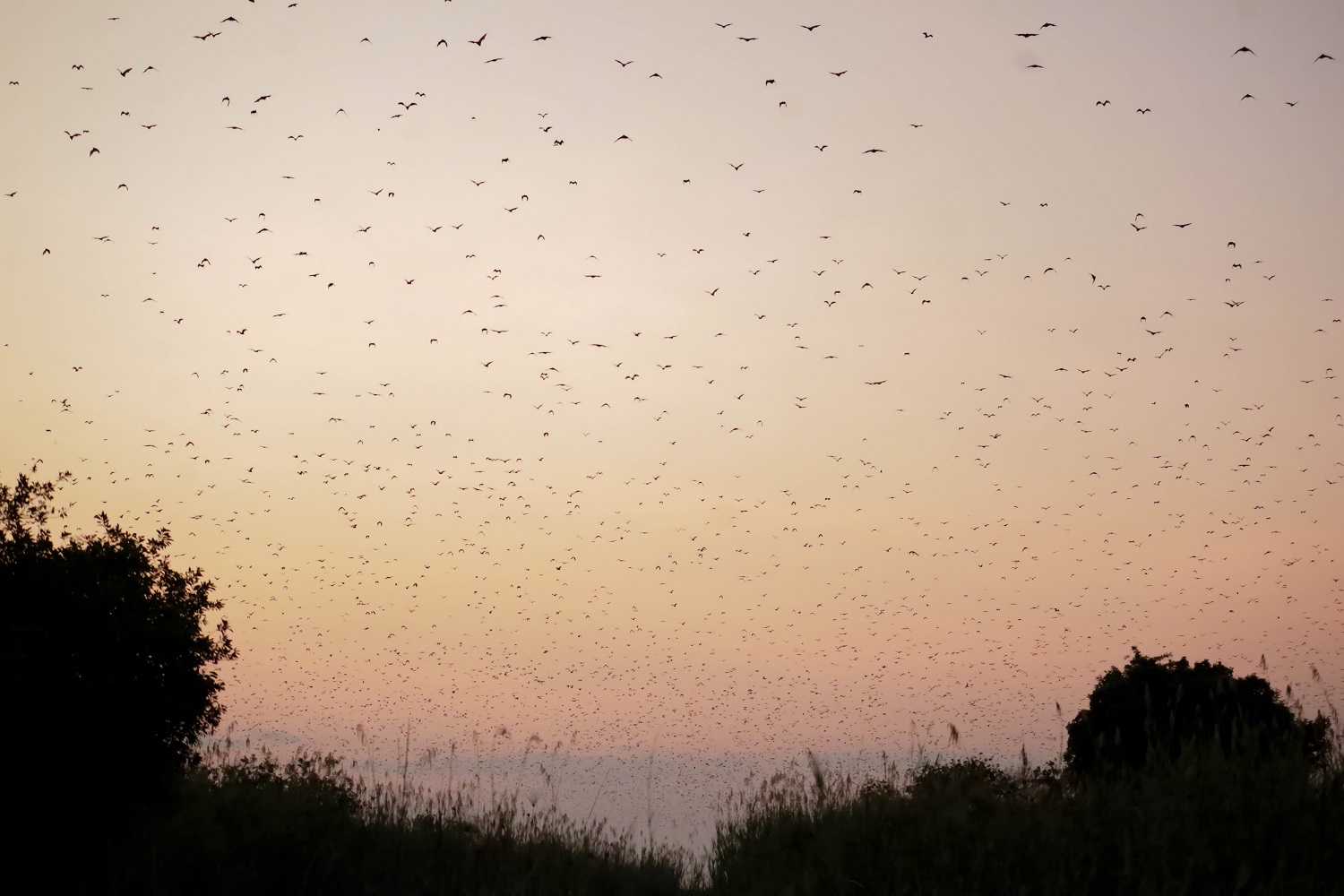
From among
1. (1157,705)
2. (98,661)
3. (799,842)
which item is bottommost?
(1157,705)

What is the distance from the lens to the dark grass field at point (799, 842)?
13336mm

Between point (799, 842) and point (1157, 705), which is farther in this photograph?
point (1157, 705)

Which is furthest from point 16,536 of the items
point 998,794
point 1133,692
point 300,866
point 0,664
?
point 1133,692

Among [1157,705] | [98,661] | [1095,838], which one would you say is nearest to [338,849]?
[98,661]

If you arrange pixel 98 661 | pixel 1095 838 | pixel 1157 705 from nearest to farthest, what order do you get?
1. pixel 1095 838
2. pixel 98 661
3. pixel 1157 705

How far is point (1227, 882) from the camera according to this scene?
41.5 ft

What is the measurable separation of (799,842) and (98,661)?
39.3 feet

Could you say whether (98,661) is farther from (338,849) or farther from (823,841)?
(823,841)

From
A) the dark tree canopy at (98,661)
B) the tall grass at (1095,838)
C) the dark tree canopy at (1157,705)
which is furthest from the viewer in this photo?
the dark tree canopy at (1157,705)

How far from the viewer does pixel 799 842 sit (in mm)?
17672

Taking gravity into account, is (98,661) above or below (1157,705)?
above

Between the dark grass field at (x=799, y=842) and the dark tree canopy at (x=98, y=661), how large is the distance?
0.76 meters

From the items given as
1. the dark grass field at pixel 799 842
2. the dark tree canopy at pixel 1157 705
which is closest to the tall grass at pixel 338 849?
the dark grass field at pixel 799 842

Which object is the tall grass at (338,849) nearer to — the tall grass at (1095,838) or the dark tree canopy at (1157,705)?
the tall grass at (1095,838)
